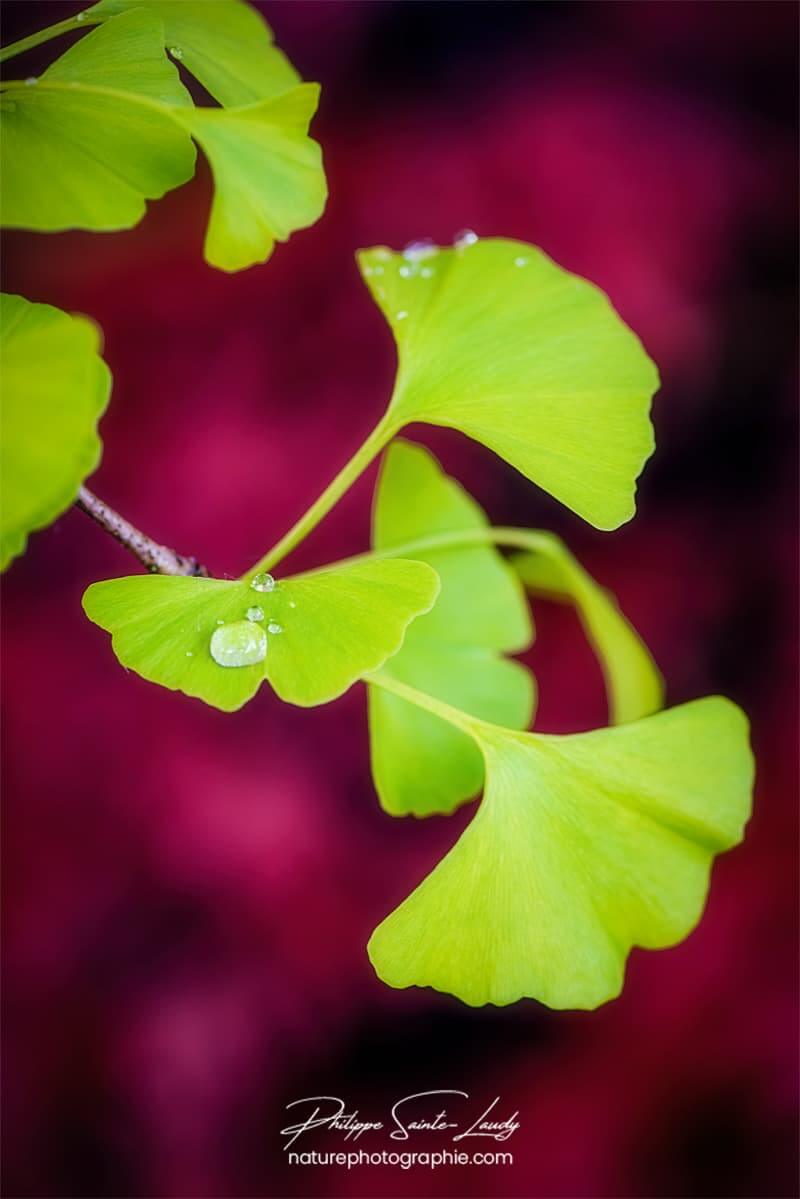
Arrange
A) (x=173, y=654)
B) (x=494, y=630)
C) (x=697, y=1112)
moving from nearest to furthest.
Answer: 1. (x=173, y=654)
2. (x=494, y=630)
3. (x=697, y=1112)

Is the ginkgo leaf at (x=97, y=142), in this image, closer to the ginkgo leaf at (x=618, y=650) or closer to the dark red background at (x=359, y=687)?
the ginkgo leaf at (x=618, y=650)

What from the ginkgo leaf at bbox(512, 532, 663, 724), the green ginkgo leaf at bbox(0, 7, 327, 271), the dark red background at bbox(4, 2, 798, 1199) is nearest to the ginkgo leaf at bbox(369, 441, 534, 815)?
the ginkgo leaf at bbox(512, 532, 663, 724)

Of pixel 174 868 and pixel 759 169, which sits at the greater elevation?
pixel 759 169

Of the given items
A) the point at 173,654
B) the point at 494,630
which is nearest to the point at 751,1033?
the point at 494,630

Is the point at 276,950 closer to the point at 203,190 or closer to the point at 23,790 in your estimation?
the point at 23,790

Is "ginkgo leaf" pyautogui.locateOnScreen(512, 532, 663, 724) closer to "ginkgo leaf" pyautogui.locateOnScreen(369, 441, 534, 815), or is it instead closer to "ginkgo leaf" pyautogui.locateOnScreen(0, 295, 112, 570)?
"ginkgo leaf" pyautogui.locateOnScreen(369, 441, 534, 815)
